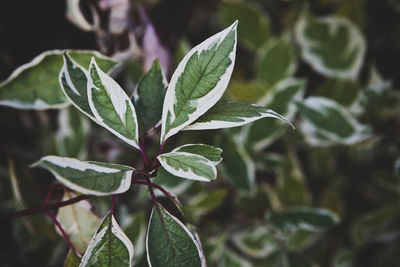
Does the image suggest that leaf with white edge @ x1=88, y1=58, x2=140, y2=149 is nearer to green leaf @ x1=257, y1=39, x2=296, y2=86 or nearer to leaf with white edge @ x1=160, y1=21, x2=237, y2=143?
leaf with white edge @ x1=160, y1=21, x2=237, y2=143

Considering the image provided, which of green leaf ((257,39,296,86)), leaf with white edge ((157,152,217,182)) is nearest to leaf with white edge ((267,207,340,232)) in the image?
green leaf ((257,39,296,86))

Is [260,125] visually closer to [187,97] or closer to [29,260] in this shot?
[187,97]

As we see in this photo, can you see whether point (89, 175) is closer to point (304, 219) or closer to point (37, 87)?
point (37, 87)

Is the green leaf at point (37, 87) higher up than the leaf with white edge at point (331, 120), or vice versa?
the green leaf at point (37, 87)

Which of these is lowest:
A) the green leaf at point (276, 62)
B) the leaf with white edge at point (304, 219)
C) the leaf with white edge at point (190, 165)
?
the leaf with white edge at point (304, 219)

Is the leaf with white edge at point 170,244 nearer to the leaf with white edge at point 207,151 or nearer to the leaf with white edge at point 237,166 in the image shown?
the leaf with white edge at point 207,151

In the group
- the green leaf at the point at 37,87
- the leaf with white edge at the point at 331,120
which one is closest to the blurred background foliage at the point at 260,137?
the leaf with white edge at the point at 331,120

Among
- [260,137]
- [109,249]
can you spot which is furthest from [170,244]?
[260,137]
